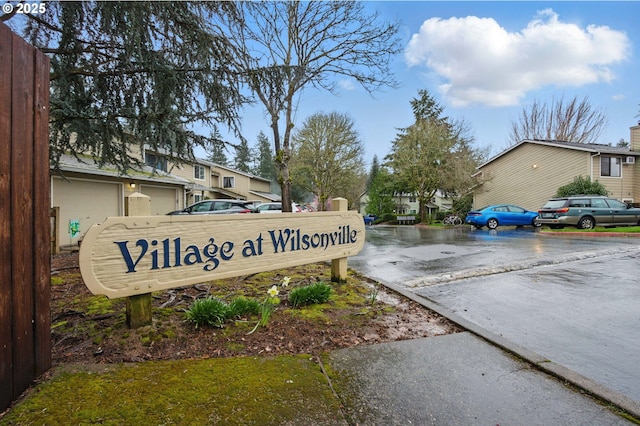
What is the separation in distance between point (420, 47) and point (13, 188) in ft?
51.1

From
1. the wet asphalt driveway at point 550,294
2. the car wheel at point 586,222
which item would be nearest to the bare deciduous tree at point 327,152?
the car wheel at point 586,222

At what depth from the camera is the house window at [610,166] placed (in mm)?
19994

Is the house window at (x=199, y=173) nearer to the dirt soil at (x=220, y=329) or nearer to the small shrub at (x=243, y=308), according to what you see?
the dirt soil at (x=220, y=329)

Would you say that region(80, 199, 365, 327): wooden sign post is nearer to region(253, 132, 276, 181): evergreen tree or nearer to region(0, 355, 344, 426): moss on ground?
region(0, 355, 344, 426): moss on ground

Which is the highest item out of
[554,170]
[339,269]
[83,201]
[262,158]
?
[262,158]

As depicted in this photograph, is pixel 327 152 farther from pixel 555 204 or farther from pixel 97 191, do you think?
pixel 97 191

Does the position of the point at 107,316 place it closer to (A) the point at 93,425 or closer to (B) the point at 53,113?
(A) the point at 93,425

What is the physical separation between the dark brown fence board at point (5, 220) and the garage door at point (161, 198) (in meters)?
14.7

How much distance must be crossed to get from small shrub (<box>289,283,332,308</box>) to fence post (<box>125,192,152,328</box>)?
1.60 metres

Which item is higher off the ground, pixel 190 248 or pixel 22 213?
pixel 22 213

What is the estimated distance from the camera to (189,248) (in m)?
3.03

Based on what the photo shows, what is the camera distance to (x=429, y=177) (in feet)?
81.5

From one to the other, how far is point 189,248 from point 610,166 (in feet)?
87.5

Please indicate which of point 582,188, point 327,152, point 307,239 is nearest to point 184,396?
point 307,239
